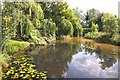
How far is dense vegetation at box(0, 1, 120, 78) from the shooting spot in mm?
11380

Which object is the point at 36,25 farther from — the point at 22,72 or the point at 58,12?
the point at 22,72

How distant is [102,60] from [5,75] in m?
5.71

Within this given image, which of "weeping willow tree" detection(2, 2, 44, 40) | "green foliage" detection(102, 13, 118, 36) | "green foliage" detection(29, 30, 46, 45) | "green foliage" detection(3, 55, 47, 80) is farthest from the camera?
"green foliage" detection(102, 13, 118, 36)

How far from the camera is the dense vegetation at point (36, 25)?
11380 millimetres

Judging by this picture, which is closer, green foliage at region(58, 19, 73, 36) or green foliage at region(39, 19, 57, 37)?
green foliage at region(39, 19, 57, 37)

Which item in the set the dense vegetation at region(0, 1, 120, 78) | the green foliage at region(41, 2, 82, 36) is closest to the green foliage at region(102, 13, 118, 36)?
the dense vegetation at region(0, 1, 120, 78)

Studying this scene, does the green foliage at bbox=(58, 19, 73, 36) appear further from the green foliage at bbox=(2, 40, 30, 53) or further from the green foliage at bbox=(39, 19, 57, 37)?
the green foliage at bbox=(2, 40, 30, 53)

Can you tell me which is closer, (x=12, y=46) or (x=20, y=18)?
(x=12, y=46)

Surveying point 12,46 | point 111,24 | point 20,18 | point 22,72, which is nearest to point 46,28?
point 20,18

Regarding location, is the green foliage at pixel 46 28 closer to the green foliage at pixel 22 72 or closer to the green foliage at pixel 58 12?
the green foliage at pixel 58 12

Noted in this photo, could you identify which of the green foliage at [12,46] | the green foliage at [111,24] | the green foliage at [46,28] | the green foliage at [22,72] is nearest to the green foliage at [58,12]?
the green foliage at [46,28]

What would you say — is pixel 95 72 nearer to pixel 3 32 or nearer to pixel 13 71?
pixel 13 71

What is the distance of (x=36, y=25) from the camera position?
53.4 ft

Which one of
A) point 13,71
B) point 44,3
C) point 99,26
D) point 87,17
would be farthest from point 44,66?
point 87,17
